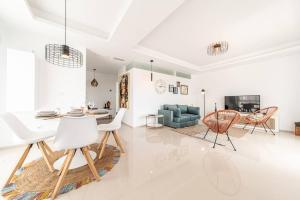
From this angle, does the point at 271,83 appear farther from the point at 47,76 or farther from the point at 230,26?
the point at 47,76

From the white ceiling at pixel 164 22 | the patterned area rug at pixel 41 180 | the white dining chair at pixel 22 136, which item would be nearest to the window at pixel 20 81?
the white ceiling at pixel 164 22

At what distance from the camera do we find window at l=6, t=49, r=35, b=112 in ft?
8.69

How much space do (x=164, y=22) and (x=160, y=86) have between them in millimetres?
3215

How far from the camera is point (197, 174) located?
180cm

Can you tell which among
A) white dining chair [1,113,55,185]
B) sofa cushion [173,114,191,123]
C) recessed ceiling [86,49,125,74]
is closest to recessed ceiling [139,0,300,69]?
recessed ceiling [86,49,125,74]

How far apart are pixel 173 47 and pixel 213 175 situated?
149 inches

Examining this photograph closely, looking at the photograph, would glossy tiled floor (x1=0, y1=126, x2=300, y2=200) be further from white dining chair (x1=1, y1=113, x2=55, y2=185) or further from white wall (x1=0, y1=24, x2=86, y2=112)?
white wall (x1=0, y1=24, x2=86, y2=112)

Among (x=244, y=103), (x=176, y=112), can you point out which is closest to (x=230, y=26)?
(x=176, y=112)

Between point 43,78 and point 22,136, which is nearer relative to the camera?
point 22,136

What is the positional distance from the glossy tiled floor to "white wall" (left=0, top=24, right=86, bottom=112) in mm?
1306

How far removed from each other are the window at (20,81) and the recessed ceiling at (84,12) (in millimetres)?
1093

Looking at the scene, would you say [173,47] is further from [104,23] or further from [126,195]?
[126,195]

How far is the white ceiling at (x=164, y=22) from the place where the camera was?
217 cm

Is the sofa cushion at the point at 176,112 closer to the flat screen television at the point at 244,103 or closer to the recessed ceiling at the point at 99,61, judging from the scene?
the flat screen television at the point at 244,103
